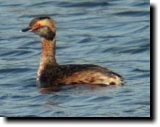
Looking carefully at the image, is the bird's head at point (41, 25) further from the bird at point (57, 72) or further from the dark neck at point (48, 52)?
the dark neck at point (48, 52)

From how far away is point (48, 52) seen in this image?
44.1 ft

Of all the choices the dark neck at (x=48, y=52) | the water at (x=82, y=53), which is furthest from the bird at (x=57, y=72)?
the water at (x=82, y=53)

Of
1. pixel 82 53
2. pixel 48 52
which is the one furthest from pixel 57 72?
pixel 82 53

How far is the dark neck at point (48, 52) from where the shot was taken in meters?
13.4

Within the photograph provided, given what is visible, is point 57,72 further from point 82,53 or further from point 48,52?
point 82,53

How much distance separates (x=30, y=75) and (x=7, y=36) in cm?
332

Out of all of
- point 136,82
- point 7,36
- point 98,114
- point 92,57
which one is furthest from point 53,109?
point 7,36

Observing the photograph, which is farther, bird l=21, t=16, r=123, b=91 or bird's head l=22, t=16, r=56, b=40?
bird's head l=22, t=16, r=56, b=40

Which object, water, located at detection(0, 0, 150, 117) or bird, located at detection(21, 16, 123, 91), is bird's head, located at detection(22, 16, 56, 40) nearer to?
bird, located at detection(21, 16, 123, 91)

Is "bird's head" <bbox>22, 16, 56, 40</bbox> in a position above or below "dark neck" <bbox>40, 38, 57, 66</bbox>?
above

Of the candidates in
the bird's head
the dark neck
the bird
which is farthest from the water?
the bird's head

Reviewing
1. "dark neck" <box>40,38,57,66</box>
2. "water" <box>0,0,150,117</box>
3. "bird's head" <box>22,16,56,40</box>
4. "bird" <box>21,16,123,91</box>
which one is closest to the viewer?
"water" <box>0,0,150,117</box>

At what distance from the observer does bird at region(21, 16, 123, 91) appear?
12430 mm

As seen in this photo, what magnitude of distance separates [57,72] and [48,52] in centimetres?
60
